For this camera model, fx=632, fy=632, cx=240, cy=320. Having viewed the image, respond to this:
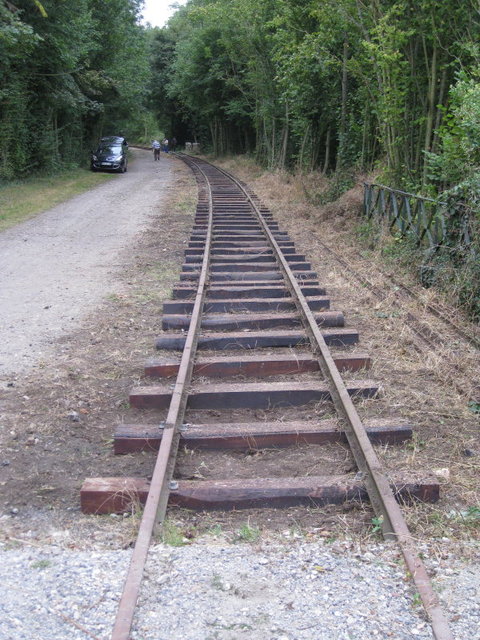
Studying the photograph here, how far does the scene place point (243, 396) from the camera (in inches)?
202

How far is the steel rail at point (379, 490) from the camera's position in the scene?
2.76 meters

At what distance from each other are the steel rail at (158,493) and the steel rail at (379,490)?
119 cm

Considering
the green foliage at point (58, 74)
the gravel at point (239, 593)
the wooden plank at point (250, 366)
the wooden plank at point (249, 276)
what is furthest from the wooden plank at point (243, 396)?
the green foliage at point (58, 74)

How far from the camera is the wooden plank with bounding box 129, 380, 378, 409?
5.08 meters

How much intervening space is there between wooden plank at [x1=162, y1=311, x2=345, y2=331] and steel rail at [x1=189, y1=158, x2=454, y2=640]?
0.75 metres

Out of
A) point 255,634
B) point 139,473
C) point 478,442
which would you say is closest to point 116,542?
point 139,473

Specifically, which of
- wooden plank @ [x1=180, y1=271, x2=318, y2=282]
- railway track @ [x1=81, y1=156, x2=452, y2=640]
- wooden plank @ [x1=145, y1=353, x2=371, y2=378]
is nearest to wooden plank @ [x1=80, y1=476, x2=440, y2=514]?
railway track @ [x1=81, y1=156, x2=452, y2=640]

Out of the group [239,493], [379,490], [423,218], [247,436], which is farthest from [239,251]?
[379,490]

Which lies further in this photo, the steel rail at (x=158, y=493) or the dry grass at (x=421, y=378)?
the dry grass at (x=421, y=378)

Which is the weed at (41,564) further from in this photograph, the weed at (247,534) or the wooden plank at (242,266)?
the wooden plank at (242,266)

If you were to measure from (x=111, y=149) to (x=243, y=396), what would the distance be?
3090cm

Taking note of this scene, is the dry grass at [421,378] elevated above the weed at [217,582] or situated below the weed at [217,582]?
above

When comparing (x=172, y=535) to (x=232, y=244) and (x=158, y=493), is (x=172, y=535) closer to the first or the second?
(x=158, y=493)

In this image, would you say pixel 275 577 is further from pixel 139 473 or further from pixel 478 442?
pixel 478 442
